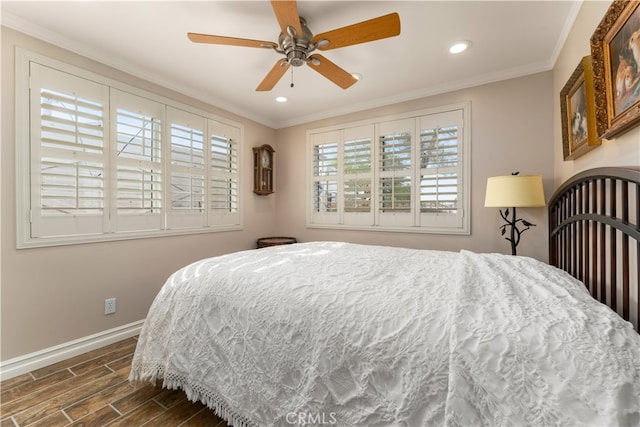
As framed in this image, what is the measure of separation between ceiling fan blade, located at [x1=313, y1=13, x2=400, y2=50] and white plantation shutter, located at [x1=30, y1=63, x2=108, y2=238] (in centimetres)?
202

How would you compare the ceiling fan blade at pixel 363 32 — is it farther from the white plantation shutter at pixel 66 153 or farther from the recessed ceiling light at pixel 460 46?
the white plantation shutter at pixel 66 153

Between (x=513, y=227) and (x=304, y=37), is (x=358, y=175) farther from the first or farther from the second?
(x=304, y=37)

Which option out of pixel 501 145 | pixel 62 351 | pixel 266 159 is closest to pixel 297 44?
pixel 501 145

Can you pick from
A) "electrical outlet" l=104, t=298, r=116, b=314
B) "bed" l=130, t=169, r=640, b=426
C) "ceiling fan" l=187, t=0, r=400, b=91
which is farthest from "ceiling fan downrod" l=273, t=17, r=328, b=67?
"electrical outlet" l=104, t=298, r=116, b=314

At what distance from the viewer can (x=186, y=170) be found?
3023 mm

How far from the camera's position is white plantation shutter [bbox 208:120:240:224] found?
3342mm

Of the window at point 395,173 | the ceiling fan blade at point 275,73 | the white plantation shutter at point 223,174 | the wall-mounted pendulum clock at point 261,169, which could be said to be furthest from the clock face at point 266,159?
the ceiling fan blade at point 275,73

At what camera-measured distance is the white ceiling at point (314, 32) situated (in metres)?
1.83

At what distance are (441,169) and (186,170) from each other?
2829 mm

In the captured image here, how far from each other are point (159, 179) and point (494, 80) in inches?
140

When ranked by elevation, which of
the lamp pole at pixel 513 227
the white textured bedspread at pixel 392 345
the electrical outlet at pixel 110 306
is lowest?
the electrical outlet at pixel 110 306

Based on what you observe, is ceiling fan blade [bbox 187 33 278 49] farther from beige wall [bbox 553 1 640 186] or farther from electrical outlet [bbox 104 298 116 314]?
electrical outlet [bbox 104 298 116 314]

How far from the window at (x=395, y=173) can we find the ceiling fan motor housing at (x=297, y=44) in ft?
5.62

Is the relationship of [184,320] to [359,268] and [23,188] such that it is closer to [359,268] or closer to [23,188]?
[359,268]
